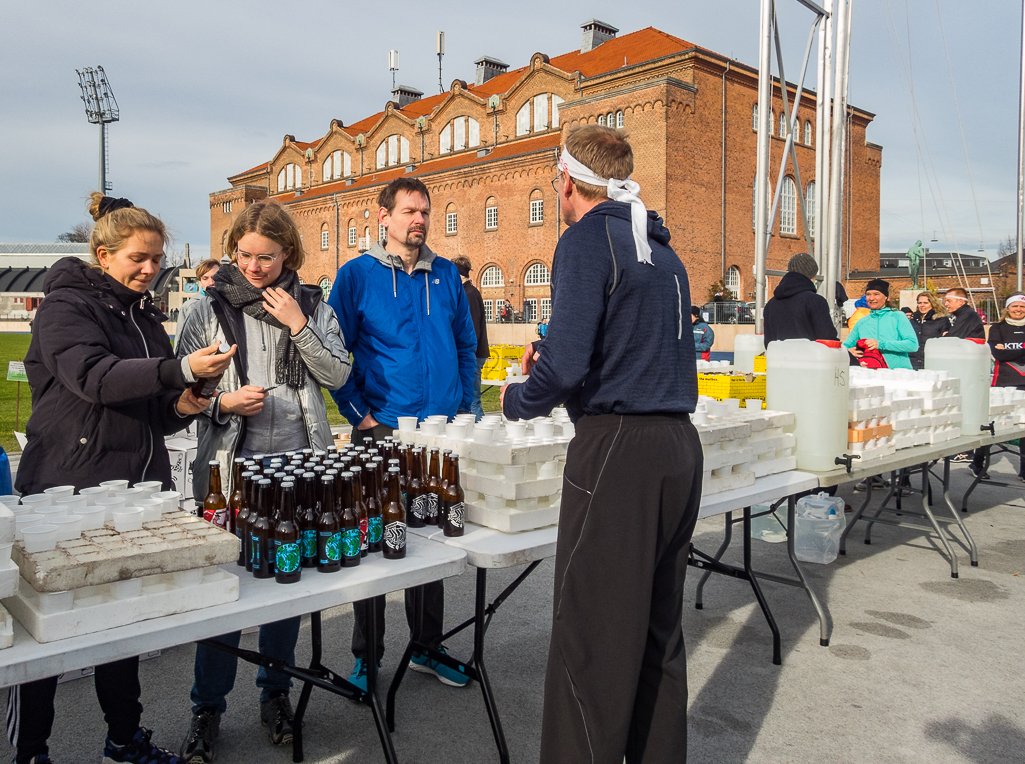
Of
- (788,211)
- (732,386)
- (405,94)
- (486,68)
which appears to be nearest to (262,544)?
(732,386)

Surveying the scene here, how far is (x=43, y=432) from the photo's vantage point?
277 cm

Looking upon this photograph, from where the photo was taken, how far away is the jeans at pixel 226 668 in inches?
122

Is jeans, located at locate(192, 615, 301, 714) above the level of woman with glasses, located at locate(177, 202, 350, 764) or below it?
below

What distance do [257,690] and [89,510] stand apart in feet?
6.68

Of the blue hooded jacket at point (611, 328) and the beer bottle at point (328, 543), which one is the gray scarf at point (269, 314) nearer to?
the beer bottle at point (328, 543)

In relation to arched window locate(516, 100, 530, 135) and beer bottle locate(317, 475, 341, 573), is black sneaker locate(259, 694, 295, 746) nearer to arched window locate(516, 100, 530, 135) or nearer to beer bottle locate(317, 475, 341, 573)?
beer bottle locate(317, 475, 341, 573)

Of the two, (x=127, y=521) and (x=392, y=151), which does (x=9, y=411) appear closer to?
(x=127, y=521)

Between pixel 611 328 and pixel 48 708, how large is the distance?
7.74 feet

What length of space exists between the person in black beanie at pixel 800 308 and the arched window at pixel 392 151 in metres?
48.1

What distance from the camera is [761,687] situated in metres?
3.89

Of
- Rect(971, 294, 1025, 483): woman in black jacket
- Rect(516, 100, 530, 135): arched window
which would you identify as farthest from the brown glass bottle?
Rect(516, 100, 530, 135): arched window

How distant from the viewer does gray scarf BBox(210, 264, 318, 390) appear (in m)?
3.04

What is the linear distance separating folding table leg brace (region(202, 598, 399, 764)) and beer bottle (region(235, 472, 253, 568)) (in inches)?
11.2

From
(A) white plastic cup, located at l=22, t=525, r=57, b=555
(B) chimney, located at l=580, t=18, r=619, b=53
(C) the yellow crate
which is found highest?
(B) chimney, located at l=580, t=18, r=619, b=53
